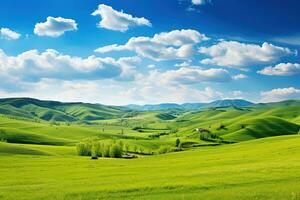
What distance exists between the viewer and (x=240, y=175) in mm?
46750

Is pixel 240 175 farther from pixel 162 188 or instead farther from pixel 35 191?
pixel 35 191

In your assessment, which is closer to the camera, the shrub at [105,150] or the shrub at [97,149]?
the shrub at [105,150]

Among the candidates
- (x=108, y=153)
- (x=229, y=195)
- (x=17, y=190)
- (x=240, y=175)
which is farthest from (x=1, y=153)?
(x=229, y=195)

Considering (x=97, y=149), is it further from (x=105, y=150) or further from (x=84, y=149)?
(x=84, y=149)

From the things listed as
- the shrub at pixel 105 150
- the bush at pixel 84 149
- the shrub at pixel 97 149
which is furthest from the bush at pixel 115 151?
the bush at pixel 84 149

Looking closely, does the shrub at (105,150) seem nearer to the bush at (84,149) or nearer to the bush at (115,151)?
the bush at (115,151)

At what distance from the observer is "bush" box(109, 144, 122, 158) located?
164 metres

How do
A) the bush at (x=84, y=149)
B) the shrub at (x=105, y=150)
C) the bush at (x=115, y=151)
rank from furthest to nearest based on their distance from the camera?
the bush at (x=84, y=149), the shrub at (x=105, y=150), the bush at (x=115, y=151)

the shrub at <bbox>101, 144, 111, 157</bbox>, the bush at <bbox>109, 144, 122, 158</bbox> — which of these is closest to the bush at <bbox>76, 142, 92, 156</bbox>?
the shrub at <bbox>101, 144, 111, 157</bbox>

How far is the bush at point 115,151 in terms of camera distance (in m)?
164

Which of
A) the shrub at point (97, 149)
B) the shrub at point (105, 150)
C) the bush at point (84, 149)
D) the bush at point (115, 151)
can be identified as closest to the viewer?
the bush at point (115, 151)

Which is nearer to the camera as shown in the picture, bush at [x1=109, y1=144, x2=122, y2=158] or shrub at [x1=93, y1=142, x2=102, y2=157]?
bush at [x1=109, y1=144, x2=122, y2=158]

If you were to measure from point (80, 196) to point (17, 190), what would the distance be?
881 centimetres

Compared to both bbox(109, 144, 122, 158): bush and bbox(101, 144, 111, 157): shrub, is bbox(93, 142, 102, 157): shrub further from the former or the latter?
bbox(109, 144, 122, 158): bush
